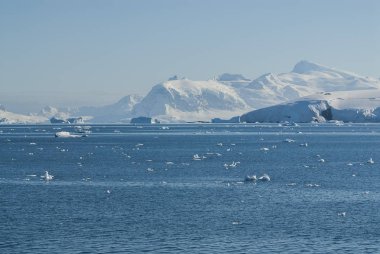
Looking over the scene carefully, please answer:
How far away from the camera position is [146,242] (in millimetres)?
31031

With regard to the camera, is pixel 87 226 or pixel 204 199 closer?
pixel 87 226

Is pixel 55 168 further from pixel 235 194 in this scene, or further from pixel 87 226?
pixel 87 226

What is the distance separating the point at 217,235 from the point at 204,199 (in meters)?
11.0

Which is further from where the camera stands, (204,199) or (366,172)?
(366,172)

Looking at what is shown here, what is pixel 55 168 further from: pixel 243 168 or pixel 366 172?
pixel 366 172

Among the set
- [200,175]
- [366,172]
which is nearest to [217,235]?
[200,175]

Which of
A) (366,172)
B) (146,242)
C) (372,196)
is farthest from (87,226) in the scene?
(366,172)

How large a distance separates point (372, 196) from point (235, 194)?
7.35m

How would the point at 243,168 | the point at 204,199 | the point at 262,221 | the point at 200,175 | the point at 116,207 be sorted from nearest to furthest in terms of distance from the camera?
1. the point at 262,221
2. the point at 116,207
3. the point at 204,199
4. the point at 200,175
5. the point at 243,168

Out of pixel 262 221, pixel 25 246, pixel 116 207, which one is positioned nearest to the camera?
pixel 25 246

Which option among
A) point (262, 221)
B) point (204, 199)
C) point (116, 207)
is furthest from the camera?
point (204, 199)

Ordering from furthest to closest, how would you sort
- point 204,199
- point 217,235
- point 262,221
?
point 204,199 → point 262,221 → point 217,235

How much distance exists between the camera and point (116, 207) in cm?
4031

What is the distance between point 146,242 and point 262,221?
6.74 meters
